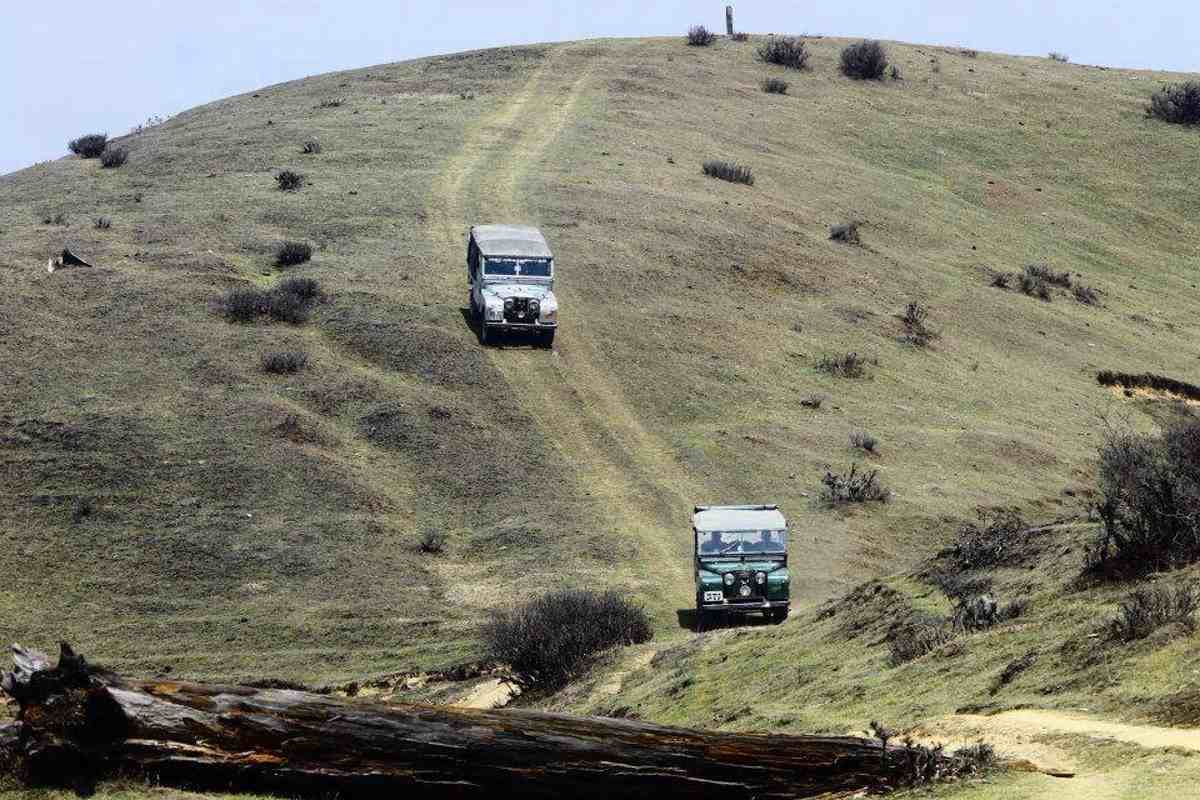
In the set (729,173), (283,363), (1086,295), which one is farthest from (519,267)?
(1086,295)

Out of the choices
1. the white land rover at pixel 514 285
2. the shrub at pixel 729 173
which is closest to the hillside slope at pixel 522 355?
the shrub at pixel 729 173

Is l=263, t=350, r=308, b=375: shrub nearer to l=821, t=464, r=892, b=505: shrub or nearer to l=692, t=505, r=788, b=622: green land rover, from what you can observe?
l=821, t=464, r=892, b=505: shrub

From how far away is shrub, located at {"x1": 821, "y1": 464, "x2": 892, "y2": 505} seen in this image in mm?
38531

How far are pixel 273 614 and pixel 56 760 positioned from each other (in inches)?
756

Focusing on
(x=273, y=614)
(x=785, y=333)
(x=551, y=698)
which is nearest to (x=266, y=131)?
(x=785, y=333)

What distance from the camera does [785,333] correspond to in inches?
1927

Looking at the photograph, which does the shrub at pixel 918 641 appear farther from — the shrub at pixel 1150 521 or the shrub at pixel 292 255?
the shrub at pixel 292 255

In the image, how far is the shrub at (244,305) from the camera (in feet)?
147

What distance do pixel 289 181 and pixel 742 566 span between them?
109 feet

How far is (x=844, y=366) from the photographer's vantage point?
47125mm

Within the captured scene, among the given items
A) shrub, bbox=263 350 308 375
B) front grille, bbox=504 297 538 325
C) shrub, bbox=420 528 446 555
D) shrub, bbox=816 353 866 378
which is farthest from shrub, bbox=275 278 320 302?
shrub, bbox=816 353 866 378

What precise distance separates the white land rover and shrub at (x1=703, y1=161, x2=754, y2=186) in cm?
1939

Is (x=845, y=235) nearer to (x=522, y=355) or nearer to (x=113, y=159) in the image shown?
(x=522, y=355)

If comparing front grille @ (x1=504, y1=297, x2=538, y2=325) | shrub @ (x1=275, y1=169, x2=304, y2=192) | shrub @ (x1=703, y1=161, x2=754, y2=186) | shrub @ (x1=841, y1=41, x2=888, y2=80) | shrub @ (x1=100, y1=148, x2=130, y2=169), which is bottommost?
front grille @ (x1=504, y1=297, x2=538, y2=325)
